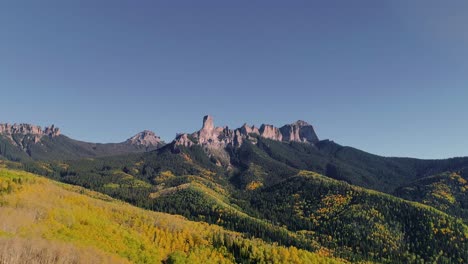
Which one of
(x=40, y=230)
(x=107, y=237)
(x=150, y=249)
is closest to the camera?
(x=40, y=230)

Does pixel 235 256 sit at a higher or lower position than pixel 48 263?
lower

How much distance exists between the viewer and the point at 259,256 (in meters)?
177

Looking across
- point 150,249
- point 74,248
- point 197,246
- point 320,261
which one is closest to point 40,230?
point 74,248

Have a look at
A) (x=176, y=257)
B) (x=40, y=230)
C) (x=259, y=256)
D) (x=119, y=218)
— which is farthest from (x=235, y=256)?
(x=40, y=230)

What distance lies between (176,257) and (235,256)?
4412 cm

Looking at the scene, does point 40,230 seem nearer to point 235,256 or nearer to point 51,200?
point 51,200

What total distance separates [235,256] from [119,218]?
61.1 metres

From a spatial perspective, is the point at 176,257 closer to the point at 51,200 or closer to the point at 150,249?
the point at 150,249

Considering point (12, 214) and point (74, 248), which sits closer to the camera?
point (74, 248)

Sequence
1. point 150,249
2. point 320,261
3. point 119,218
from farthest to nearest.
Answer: point 320,261
point 119,218
point 150,249

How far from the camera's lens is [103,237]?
420ft

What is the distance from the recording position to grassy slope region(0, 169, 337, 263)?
94431mm

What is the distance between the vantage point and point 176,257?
142250mm

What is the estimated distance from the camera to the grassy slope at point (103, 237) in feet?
310
